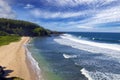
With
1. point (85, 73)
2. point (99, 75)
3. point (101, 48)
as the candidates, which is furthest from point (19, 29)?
point (99, 75)

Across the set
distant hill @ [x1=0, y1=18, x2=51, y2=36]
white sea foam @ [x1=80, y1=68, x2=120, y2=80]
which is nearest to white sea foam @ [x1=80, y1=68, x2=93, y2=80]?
white sea foam @ [x1=80, y1=68, x2=120, y2=80]

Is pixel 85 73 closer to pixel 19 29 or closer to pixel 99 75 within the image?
pixel 99 75

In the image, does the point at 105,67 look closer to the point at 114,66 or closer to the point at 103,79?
the point at 114,66

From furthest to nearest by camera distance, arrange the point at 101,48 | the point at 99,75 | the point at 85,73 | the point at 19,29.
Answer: the point at 19,29, the point at 101,48, the point at 85,73, the point at 99,75

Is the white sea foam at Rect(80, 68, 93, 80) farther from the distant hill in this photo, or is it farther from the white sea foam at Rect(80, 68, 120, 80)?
the distant hill

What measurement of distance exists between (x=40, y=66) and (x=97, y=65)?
24.5 ft

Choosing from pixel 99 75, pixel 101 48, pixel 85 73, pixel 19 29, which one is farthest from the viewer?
pixel 19 29

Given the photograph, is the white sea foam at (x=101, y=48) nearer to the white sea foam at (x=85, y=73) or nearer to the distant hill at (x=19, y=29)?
the white sea foam at (x=85, y=73)

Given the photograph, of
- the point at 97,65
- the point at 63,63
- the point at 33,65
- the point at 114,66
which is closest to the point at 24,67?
the point at 33,65

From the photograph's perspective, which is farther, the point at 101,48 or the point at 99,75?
the point at 101,48

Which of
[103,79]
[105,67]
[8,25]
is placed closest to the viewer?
[103,79]

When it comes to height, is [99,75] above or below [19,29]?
below

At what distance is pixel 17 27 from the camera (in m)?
129

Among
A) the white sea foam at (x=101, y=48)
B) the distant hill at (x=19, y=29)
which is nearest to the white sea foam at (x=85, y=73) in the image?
the white sea foam at (x=101, y=48)
